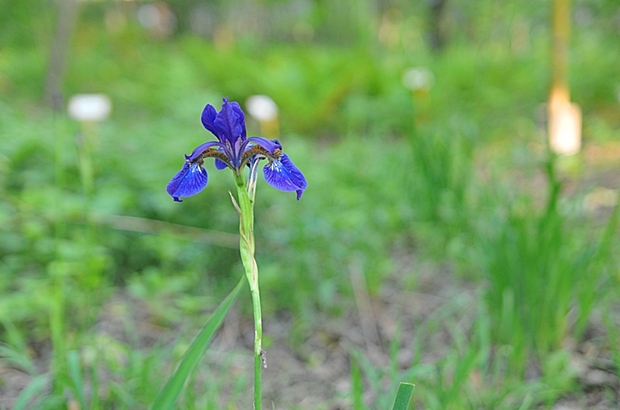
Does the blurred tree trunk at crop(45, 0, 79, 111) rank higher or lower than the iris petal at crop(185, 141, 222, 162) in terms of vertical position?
higher

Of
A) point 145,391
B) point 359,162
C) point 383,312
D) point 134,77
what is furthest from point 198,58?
point 145,391

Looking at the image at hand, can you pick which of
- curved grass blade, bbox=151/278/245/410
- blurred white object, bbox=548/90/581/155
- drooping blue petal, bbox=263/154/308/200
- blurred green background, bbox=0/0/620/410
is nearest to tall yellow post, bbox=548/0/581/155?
blurred white object, bbox=548/90/581/155

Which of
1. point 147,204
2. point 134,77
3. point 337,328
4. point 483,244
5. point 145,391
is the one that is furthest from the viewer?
point 134,77

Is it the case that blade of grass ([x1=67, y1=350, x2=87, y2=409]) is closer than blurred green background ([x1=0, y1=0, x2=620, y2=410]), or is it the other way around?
blade of grass ([x1=67, y1=350, x2=87, y2=409])

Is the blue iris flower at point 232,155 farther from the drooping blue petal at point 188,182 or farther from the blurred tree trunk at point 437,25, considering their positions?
the blurred tree trunk at point 437,25

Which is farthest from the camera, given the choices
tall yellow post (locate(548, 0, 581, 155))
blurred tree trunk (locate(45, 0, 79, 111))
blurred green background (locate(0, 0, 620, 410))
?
blurred tree trunk (locate(45, 0, 79, 111))

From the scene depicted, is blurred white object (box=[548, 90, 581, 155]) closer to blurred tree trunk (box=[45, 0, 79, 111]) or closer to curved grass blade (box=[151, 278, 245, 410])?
curved grass blade (box=[151, 278, 245, 410])

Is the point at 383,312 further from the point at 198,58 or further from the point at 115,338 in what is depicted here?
the point at 198,58
